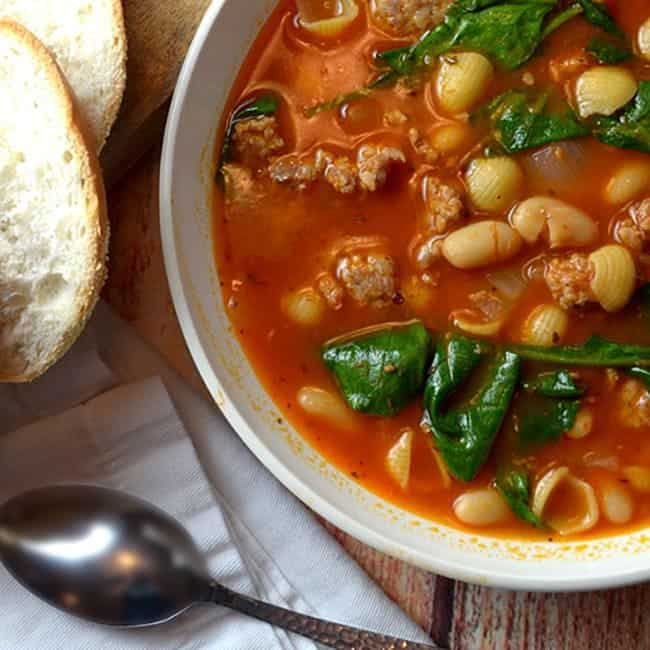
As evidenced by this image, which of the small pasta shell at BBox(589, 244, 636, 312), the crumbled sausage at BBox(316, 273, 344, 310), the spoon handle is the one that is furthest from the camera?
the spoon handle

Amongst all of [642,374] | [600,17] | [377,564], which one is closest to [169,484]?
[377,564]

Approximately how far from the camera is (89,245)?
302cm

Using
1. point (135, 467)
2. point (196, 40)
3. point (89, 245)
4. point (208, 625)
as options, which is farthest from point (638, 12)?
point (208, 625)

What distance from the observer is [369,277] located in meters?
3.03

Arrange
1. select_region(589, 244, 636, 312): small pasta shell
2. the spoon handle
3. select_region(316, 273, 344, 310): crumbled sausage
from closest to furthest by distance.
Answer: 1. select_region(589, 244, 636, 312): small pasta shell
2. select_region(316, 273, 344, 310): crumbled sausage
3. the spoon handle

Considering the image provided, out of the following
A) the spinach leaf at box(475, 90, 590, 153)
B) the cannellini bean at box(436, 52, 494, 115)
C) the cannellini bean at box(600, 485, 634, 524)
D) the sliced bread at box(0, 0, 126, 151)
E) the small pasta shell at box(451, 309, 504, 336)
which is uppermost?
the sliced bread at box(0, 0, 126, 151)

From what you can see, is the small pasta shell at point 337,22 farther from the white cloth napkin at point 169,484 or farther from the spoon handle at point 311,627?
the spoon handle at point 311,627

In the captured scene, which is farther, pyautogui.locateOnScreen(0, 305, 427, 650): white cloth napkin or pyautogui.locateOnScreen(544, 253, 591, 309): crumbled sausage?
pyautogui.locateOnScreen(0, 305, 427, 650): white cloth napkin

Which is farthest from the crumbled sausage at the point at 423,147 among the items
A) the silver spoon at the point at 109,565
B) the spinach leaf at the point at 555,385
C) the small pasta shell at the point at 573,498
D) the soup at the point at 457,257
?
the silver spoon at the point at 109,565

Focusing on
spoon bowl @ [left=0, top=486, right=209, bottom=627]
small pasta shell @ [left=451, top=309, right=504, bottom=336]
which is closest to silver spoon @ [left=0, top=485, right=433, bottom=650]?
spoon bowl @ [left=0, top=486, right=209, bottom=627]

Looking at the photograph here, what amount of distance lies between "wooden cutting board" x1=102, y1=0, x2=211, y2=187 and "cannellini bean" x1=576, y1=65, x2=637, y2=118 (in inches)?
47.0

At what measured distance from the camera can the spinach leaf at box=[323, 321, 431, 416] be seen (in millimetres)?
3064

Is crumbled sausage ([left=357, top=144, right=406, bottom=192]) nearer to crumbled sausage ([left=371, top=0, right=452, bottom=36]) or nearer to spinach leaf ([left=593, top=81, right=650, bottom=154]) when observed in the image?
crumbled sausage ([left=371, top=0, right=452, bottom=36])

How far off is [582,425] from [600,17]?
3.90 feet
